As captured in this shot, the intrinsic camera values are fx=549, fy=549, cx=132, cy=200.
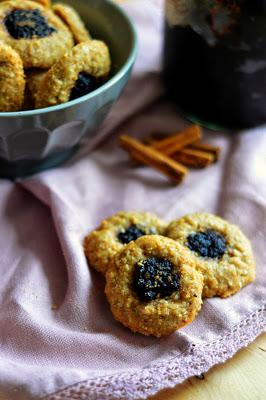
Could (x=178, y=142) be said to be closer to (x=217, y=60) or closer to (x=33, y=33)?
(x=217, y=60)

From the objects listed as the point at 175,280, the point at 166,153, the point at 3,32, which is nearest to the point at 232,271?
the point at 175,280

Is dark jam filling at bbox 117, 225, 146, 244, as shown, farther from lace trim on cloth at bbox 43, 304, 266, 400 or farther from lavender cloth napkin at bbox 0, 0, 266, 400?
lace trim on cloth at bbox 43, 304, 266, 400

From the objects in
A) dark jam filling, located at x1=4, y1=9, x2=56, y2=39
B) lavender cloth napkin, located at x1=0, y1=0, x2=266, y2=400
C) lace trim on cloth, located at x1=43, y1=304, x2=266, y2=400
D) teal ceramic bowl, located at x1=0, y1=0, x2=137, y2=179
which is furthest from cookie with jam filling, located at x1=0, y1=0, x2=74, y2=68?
lace trim on cloth, located at x1=43, y1=304, x2=266, y2=400

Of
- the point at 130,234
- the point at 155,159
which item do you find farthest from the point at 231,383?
the point at 155,159

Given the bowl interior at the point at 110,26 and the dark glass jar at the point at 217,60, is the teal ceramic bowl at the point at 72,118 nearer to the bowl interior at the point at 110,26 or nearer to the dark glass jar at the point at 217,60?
the bowl interior at the point at 110,26

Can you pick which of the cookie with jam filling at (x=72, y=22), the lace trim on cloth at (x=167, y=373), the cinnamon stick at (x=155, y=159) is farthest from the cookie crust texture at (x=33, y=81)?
the lace trim on cloth at (x=167, y=373)

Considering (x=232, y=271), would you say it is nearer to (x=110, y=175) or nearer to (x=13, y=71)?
(x=110, y=175)
